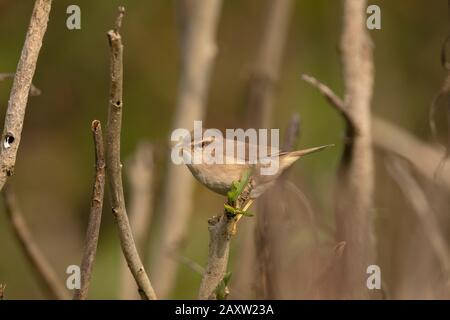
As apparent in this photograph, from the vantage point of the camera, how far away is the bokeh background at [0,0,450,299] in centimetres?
380

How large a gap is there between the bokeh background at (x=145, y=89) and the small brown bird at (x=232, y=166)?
1.68 metres

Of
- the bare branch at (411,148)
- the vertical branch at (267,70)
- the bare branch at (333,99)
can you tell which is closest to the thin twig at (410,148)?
the bare branch at (411,148)

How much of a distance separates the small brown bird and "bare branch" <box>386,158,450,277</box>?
602 millimetres

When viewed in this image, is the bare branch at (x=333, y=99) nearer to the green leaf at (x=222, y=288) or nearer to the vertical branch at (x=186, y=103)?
the green leaf at (x=222, y=288)

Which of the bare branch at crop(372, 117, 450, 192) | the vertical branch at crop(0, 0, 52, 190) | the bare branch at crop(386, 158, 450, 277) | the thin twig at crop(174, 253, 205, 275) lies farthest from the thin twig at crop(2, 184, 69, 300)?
the bare branch at crop(372, 117, 450, 192)

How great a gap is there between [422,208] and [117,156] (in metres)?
1.22

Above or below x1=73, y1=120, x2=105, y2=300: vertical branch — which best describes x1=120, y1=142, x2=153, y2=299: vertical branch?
above

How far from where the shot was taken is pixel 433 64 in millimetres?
3922

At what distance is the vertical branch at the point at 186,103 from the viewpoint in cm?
279

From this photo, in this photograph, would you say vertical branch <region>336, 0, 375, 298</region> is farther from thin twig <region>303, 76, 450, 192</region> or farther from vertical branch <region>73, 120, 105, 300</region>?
vertical branch <region>73, 120, 105, 300</region>

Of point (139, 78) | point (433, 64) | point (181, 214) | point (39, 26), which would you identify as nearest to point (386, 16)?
point (433, 64)

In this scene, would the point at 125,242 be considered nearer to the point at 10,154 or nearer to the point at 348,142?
the point at 10,154

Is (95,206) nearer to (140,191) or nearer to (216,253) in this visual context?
(216,253)

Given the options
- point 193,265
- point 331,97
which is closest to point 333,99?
point 331,97
